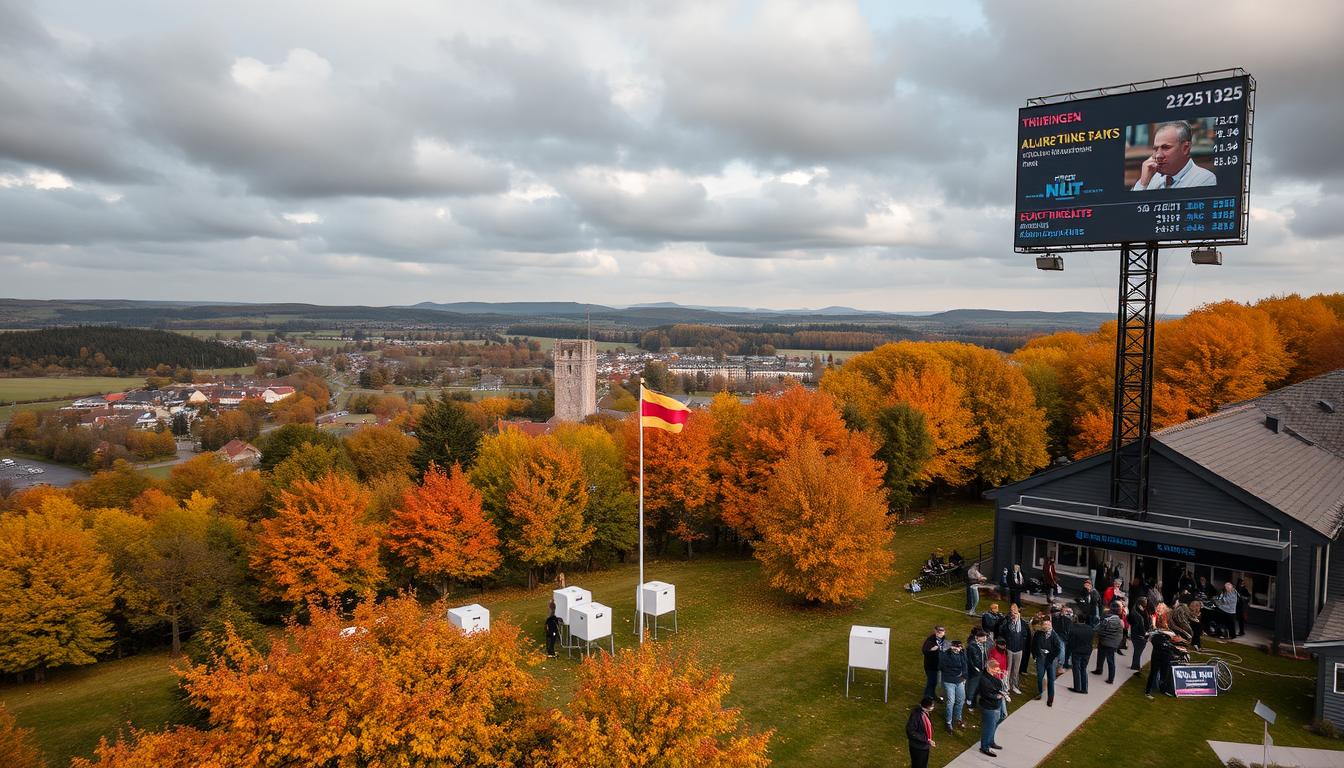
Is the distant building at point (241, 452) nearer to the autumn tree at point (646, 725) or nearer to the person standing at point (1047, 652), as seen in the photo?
the autumn tree at point (646, 725)

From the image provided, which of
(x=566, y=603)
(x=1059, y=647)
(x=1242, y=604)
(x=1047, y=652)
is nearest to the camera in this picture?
(x=1047, y=652)

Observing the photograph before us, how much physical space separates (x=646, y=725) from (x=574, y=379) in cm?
9878

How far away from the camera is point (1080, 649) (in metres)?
15.1

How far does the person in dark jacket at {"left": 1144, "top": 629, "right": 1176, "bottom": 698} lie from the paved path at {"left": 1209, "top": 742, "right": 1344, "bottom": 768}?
1.90 meters

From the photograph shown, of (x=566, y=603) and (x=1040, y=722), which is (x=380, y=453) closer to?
(x=566, y=603)

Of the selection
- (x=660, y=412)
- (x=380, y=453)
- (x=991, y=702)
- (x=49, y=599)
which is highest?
(x=660, y=412)

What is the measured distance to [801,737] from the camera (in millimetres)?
14609

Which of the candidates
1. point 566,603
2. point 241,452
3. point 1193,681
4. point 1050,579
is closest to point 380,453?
point 566,603

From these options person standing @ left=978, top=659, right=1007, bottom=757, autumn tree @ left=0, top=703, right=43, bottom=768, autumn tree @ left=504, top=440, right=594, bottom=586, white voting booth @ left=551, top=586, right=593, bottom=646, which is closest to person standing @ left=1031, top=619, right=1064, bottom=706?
person standing @ left=978, top=659, right=1007, bottom=757

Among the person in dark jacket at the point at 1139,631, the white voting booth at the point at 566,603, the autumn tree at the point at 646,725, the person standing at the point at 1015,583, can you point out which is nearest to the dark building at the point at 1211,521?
the person standing at the point at 1015,583

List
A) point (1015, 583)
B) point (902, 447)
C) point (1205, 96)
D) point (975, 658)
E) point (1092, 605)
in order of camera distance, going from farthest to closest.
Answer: point (902, 447) < point (1015, 583) < point (1205, 96) < point (1092, 605) < point (975, 658)

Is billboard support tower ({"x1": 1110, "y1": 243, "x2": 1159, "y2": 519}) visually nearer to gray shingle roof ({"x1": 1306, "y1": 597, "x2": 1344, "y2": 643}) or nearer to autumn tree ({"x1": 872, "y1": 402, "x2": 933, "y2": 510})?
gray shingle roof ({"x1": 1306, "y1": 597, "x2": 1344, "y2": 643})

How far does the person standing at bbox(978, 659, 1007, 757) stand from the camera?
1284 centimetres

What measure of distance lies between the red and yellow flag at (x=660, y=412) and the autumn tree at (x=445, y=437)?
2555 cm
